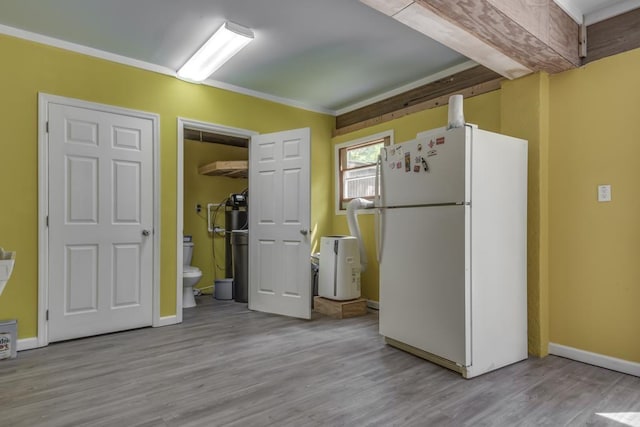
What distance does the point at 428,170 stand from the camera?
2.65 m

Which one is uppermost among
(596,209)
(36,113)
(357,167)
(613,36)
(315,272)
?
(613,36)

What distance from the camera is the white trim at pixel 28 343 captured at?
9.66ft

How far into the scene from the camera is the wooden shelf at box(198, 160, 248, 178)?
16.8ft

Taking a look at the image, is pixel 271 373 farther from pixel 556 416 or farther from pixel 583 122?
pixel 583 122

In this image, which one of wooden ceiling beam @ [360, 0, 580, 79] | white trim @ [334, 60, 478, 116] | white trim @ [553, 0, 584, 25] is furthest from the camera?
white trim @ [334, 60, 478, 116]

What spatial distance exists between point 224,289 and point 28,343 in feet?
7.55

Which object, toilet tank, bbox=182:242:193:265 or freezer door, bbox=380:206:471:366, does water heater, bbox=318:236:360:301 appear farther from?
toilet tank, bbox=182:242:193:265

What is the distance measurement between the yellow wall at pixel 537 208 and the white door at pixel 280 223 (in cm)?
204

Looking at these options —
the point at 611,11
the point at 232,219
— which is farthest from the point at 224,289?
the point at 611,11

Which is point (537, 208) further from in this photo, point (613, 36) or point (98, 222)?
point (98, 222)

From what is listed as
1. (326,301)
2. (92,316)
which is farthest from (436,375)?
(92,316)

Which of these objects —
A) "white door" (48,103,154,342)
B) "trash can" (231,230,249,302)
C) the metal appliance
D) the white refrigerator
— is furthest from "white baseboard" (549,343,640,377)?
the metal appliance

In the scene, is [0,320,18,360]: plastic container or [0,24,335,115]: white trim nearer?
[0,320,18,360]: plastic container

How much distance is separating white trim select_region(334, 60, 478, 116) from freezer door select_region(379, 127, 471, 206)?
1.33 m
